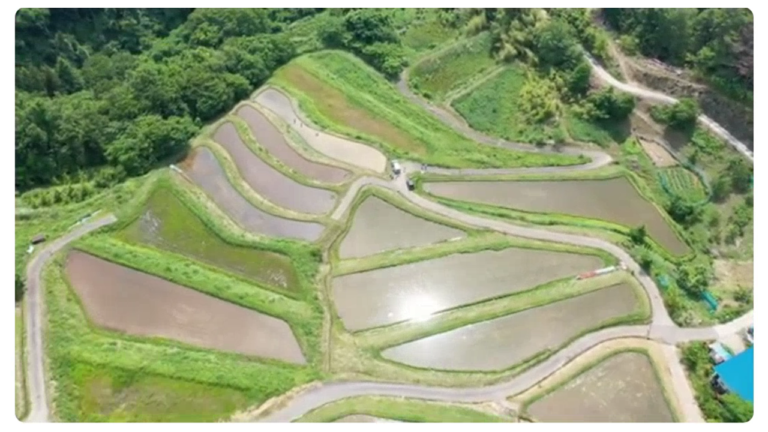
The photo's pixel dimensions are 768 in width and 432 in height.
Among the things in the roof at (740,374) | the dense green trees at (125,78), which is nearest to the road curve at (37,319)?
the dense green trees at (125,78)

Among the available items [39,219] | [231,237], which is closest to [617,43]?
[231,237]

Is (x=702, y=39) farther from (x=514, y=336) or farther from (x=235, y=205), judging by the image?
(x=235, y=205)

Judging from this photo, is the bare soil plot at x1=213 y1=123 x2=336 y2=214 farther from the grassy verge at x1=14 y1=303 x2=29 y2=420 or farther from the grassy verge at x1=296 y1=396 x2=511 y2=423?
the grassy verge at x1=14 y1=303 x2=29 y2=420

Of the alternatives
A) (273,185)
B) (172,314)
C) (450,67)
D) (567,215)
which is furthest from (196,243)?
(450,67)

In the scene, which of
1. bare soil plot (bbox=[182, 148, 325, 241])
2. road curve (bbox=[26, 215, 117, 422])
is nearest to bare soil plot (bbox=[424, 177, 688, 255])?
bare soil plot (bbox=[182, 148, 325, 241])

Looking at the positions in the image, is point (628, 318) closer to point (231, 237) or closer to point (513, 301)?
point (513, 301)
